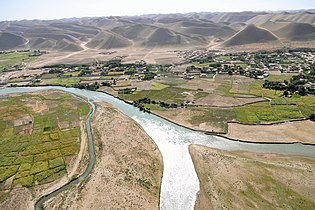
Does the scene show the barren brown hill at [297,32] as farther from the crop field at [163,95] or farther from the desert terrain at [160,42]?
the crop field at [163,95]

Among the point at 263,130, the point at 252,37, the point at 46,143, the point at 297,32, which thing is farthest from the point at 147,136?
the point at 297,32

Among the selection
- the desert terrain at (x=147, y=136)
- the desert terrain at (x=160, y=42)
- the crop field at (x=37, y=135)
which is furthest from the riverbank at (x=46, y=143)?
the desert terrain at (x=160, y=42)

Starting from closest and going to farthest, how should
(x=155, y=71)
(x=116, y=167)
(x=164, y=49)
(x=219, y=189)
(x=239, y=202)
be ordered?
(x=239, y=202) < (x=219, y=189) < (x=116, y=167) < (x=155, y=71) < (x=164, y=49)

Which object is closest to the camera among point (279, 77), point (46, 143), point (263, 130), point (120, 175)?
point (120, 175)

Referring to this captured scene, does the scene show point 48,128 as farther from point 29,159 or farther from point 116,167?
point 116,167

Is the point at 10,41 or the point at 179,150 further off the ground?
the point at 179,150

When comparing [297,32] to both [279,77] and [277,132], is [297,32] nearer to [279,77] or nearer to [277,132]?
[279,77]

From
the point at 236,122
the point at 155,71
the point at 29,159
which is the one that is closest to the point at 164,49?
the point at 155,71
